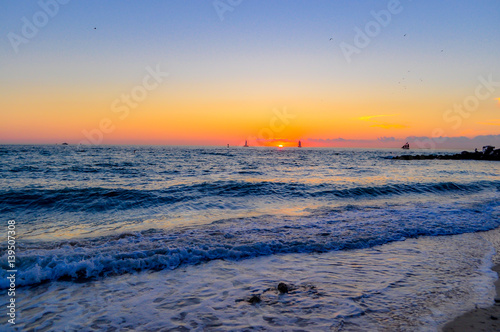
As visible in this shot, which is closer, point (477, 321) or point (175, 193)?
point (477, 321)

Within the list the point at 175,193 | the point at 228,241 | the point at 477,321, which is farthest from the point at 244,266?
the point at 175,193

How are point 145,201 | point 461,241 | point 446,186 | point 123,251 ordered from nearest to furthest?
point 123,251 → point 461,241 → point 145,201 → point 446,186

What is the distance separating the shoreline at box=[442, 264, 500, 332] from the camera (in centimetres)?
418

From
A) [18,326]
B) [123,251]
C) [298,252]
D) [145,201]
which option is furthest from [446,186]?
[18,326]

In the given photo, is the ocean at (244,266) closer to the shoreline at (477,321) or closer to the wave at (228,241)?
Result: the wave at (228,241)

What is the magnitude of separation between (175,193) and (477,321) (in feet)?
51.1

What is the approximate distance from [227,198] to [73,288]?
11.5 m

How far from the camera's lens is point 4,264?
6477 mm

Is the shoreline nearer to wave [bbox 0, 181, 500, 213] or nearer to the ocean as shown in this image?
the ocean

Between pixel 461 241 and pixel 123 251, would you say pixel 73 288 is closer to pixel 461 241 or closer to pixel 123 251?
pixel 123 251

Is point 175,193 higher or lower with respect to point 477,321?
lower

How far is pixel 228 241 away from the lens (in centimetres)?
838

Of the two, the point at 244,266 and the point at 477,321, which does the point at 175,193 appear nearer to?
the point at 244,266

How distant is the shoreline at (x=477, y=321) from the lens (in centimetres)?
418
